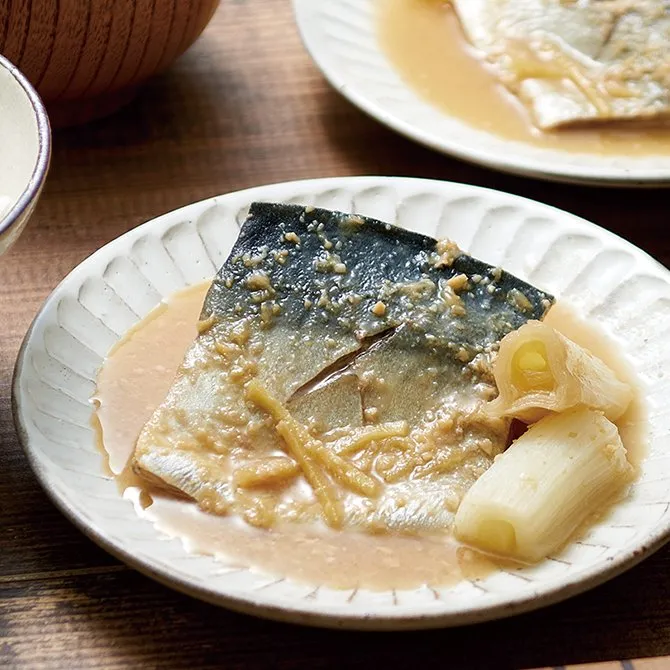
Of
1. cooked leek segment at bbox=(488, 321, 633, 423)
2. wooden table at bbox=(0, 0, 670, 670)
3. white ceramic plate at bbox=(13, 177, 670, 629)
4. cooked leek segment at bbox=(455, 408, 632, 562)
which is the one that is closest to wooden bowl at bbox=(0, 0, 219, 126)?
wooden table at bbox=(0, 0, 670, 670)

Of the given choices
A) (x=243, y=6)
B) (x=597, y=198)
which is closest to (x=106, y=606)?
(x=597, y=198)

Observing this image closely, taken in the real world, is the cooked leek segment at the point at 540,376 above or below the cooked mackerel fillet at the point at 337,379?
above

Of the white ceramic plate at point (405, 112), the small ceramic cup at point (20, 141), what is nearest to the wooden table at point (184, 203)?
the white ceramic plate at point (405, 112)

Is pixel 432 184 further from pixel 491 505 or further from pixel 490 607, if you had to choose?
pixel 490 607

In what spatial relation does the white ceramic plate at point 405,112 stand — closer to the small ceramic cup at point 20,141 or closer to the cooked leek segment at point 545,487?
the cooked leek segment at point 545,487

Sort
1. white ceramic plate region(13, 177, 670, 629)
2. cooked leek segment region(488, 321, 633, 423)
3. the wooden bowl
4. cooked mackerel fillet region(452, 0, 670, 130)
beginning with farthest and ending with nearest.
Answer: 1. cooked mackerel fillet region(452, 0, 670, 130)
2. the wooden bowl
3. cooked leek segment region(488, 321, 633, 423)
4. white ceramic plate region(13, 177, 670, 629)

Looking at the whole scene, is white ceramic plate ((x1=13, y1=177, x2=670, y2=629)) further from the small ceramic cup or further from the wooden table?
the small ceramic cup
